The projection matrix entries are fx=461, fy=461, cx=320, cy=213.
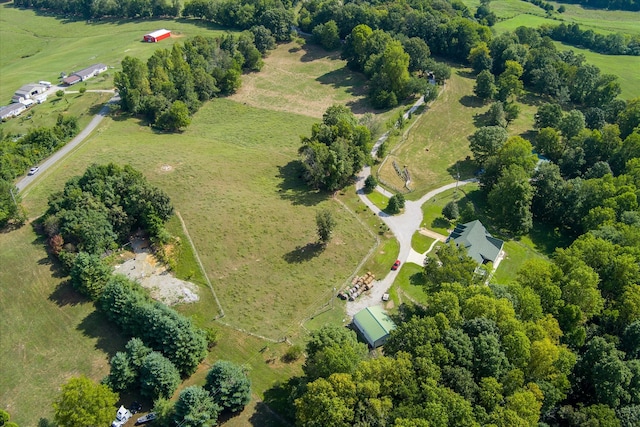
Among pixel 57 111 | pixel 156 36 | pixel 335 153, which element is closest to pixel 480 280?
pixel 335 153

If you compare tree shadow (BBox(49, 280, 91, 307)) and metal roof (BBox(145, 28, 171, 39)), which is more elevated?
metal roof (BBox(145, 28, 171, 39))

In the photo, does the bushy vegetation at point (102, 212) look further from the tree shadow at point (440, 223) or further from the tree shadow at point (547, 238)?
the tree shadow at point (547, 238)

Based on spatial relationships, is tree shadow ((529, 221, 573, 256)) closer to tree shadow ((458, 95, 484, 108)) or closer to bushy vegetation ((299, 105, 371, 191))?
bushy vegetation ((299, 105, 371, 191))

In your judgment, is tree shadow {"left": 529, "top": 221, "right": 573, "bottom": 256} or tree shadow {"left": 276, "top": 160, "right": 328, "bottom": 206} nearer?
tree shadow {"left": 529, "top": 221, "right": 573, "bottom": 256}

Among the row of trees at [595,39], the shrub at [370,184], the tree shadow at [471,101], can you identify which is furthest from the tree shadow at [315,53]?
the row of trees at [595,39]

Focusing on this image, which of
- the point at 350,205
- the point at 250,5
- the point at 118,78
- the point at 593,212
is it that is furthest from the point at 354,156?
the point at 250,5

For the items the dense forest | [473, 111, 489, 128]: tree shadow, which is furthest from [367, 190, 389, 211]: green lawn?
[473, 111, 489, 128]: tree shadow

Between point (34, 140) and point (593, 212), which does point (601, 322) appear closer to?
point (593, 212)
